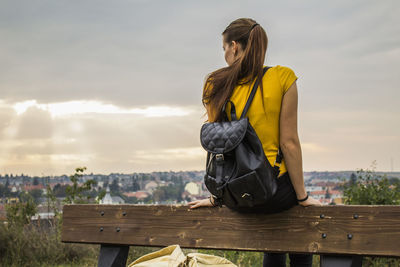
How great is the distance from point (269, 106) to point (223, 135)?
304mm

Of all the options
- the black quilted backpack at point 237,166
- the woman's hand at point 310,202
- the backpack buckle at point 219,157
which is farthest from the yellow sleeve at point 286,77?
the woman's hand at point 310,202

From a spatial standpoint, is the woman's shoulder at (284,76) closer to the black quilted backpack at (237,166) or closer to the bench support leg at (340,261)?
the black quilted backpack at (237,166)

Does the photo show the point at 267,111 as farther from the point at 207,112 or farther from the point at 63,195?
the point at 63,195

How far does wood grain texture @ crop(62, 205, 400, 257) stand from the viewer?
8.00 ft

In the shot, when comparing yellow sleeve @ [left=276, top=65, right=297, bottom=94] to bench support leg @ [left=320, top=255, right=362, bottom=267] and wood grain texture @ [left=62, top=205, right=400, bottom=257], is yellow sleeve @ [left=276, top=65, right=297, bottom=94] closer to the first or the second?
wood grain texture @ [left=62, top=205, right=400, bottom=257]

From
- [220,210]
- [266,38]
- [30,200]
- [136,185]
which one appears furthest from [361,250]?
[136,185]

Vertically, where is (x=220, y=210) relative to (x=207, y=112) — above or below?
below

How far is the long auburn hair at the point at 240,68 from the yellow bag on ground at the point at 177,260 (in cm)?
79

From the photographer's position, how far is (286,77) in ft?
8.09

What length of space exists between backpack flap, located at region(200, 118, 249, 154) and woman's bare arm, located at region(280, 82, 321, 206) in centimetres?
23

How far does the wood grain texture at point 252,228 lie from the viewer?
2438mm

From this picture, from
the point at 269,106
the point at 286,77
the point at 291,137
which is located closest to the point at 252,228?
the point at 291,137

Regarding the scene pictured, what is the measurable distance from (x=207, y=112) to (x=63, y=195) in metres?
5.66

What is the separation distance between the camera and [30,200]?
293 inches
